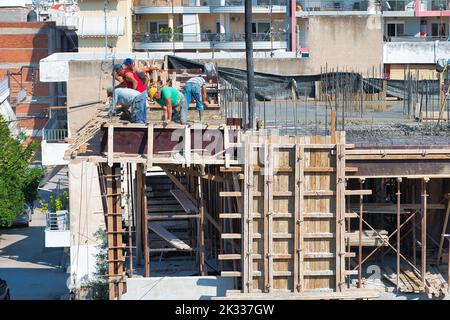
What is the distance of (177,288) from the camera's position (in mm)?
22406

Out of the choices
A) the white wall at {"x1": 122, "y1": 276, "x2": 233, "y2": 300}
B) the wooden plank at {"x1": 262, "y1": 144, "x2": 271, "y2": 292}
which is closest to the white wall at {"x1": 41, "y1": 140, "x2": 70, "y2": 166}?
the white wall at {"x1": 122, "y1": 276, "x2": 233, "y2": 300}

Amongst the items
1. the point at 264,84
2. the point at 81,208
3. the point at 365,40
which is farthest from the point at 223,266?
the point at 365,40

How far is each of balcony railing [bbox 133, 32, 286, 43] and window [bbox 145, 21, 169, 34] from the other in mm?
1681

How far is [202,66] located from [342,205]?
56.5ft

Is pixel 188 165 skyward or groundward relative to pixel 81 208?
skyward

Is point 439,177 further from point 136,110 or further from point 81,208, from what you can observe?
point 81,208

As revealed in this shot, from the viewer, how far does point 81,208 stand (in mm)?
33938

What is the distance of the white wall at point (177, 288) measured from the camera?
2222 centimetres

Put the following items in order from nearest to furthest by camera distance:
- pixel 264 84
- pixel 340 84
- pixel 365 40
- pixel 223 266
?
1. pixel 223 266
2. pixel 340 84
3. pixel 264 84
4. pixel 365 40

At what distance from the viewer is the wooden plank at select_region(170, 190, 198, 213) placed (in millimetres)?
24541

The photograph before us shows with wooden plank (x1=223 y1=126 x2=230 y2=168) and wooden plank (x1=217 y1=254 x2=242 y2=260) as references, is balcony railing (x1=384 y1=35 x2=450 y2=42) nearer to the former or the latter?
wooden plank (x1=223 y1=126 x2=230 y2=168)

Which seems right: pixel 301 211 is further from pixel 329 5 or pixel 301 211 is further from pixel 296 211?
pixel 329 5

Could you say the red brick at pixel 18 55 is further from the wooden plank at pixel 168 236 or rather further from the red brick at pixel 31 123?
the wooden plank at pixel 168 236

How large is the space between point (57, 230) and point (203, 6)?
1179 inches
